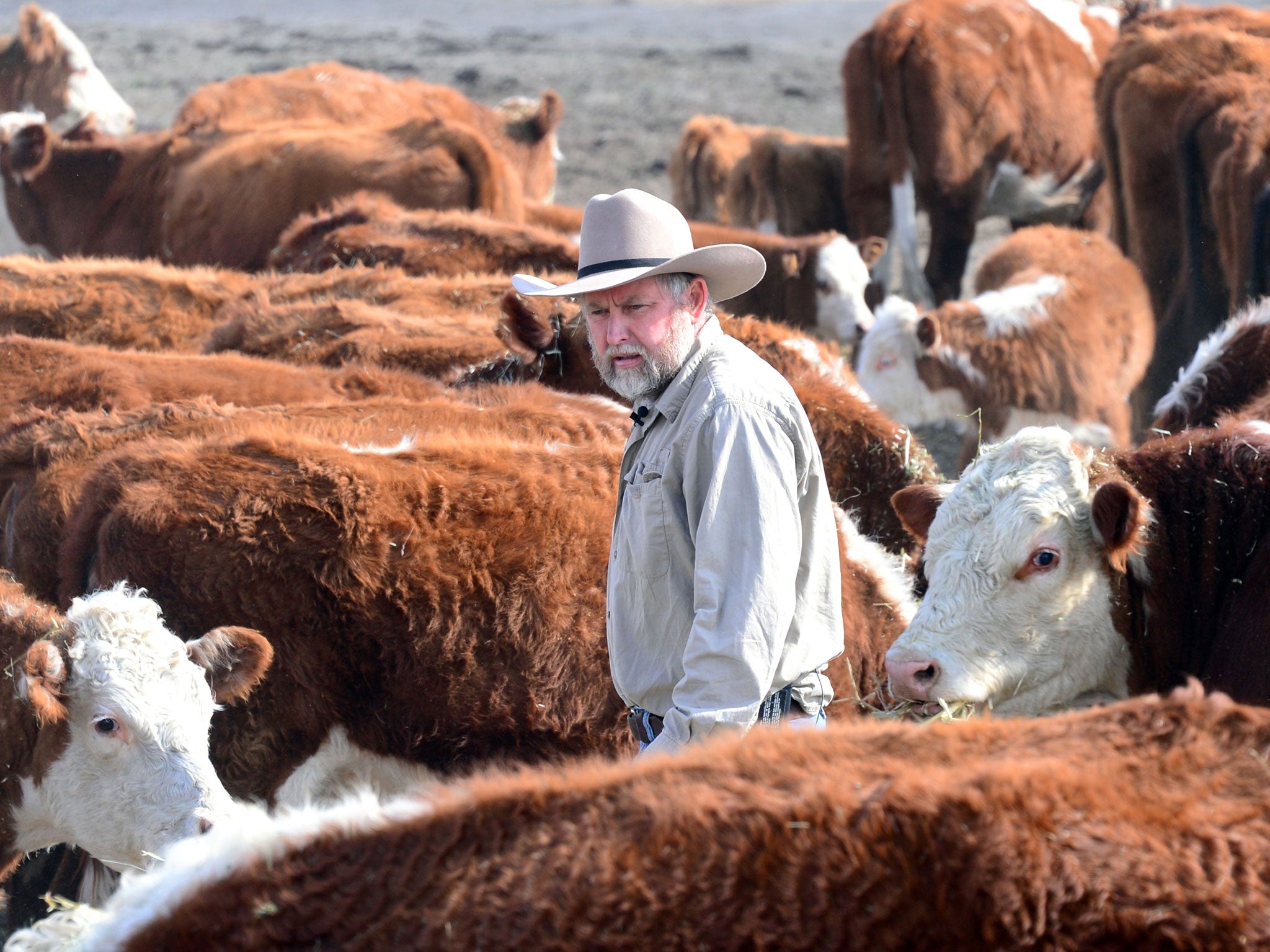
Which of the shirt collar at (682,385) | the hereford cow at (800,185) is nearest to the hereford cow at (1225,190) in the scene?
the hereford cow at (800,185)

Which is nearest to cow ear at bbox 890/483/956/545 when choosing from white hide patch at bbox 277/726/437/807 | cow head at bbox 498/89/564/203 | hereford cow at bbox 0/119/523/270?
white hide patch at bbox 277/726/437/807

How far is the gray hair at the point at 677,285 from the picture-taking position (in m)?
2.74

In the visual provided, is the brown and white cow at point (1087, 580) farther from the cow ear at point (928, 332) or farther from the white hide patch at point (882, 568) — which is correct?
the cow ear at point (928, 332)

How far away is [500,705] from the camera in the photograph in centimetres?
353

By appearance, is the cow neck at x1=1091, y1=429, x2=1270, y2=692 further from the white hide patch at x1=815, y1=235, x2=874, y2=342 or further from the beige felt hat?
the white hide patch at x1=815, y1=235, x2=874, y2=342

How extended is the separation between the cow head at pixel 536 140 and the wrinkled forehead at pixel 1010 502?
9.12m

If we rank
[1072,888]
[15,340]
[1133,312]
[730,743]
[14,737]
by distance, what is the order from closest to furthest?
[1072,888]
[730,743]
[14,737]
[15,340]
[1133,312]

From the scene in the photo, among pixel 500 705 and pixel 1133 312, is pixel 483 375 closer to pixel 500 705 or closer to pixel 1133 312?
pixel 500 705

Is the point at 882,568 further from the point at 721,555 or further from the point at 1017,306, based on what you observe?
the point at 1017,306

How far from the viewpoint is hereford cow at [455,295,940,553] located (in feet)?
16.1

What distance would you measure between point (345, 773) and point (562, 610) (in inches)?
26.6

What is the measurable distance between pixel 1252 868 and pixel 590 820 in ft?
2.79

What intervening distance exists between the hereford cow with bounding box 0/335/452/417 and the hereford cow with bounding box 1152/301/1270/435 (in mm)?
2669

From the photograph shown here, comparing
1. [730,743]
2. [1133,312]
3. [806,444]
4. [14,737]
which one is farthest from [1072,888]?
[1133,312]
